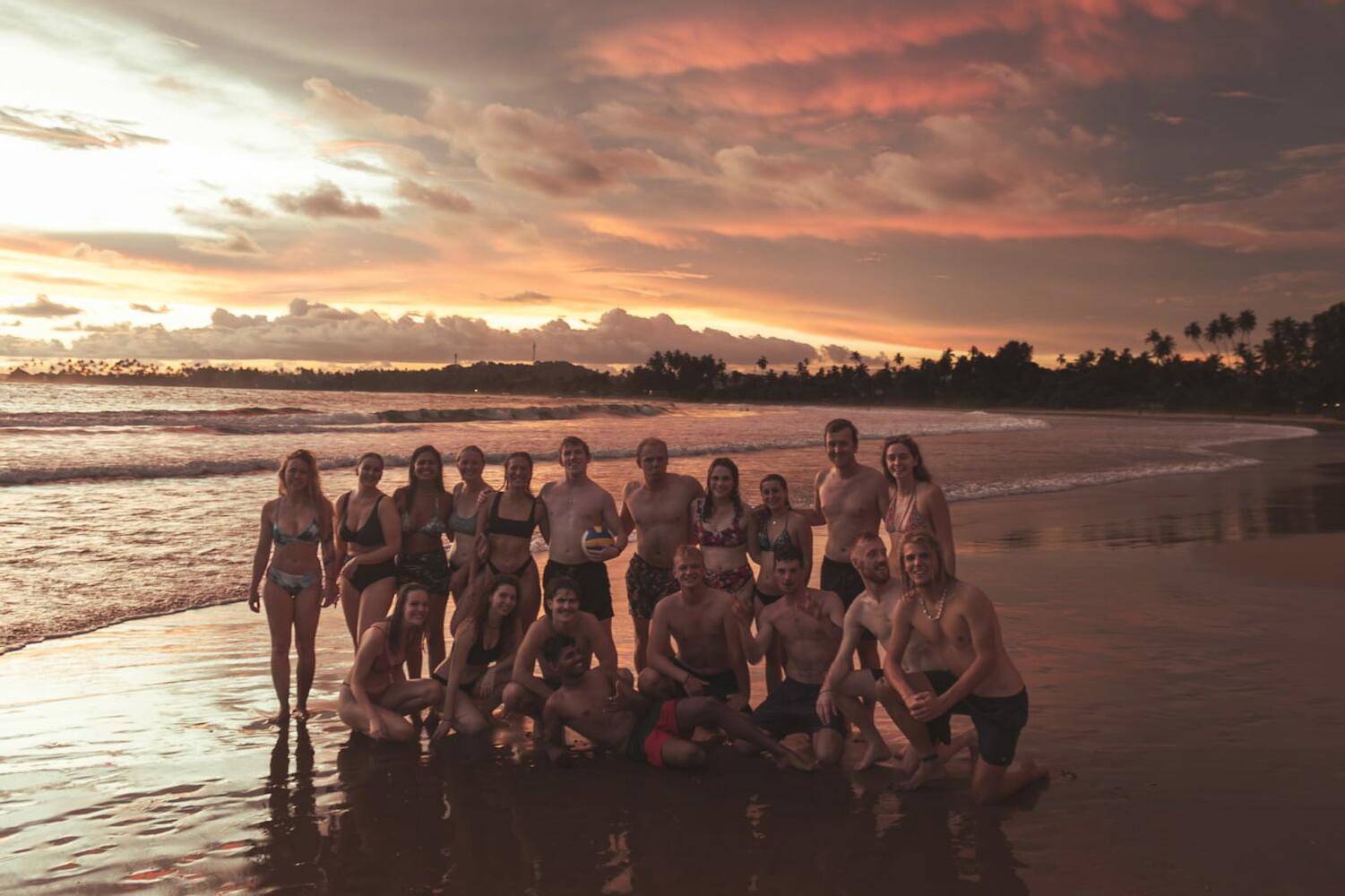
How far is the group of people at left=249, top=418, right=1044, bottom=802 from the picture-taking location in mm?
5305

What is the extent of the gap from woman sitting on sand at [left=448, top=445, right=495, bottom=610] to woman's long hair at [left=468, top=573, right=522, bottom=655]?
71 centimetres

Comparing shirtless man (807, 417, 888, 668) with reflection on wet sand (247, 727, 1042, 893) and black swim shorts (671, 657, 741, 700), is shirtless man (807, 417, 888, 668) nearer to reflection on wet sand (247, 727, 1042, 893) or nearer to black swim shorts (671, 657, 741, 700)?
black swim shorts (671, 657, 741, 700)

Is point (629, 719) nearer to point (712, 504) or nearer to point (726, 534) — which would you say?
point (726, 534)

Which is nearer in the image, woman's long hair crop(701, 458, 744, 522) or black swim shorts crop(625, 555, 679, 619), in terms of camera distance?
woman's long hair crop(701, 458, 744, 522)

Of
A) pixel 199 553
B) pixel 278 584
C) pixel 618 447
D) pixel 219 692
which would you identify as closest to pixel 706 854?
pixel 278 584

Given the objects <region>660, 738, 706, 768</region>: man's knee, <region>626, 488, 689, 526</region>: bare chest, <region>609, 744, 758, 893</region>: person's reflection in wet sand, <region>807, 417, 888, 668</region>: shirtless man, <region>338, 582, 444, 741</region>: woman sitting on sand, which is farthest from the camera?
<region>626, 488, 689, 526</region>: bare chest

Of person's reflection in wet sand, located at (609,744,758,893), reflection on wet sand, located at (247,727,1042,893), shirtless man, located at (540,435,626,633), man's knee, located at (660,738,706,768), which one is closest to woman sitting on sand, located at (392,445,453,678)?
shirtless man, located at (540,435,626,633)

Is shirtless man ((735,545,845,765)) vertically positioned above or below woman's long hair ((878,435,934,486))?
below

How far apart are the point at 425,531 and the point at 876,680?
11.5 feet

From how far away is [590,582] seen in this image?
23.7 ft

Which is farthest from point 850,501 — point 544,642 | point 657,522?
point 544,642

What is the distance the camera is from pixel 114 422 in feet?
142

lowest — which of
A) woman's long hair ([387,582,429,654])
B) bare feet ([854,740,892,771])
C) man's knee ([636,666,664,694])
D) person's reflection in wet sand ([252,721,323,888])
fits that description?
person's reflection in wet sand ([252,721,323,888])

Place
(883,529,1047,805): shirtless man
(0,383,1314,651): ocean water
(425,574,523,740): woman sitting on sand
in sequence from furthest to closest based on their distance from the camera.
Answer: (0,383,1314,651): ocean water → (425,574,523,740): woman sitting on sand → (883,529,1047,805): shirtless man
